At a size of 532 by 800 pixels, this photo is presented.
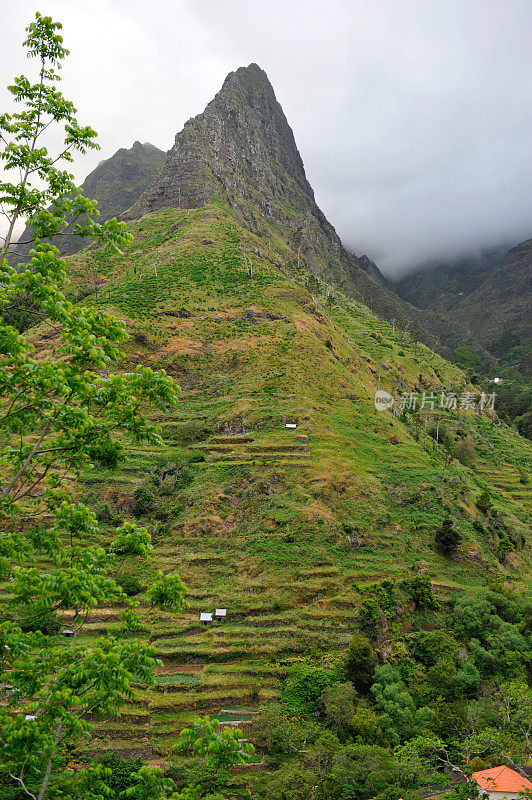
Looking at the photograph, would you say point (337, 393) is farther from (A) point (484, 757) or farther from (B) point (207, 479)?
(A) point (484, 757)

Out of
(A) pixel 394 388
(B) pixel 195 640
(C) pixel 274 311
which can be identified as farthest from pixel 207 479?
(A) pixel 394 388

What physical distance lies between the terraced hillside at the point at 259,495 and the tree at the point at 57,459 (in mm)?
5121

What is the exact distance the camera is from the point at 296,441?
48.1 m

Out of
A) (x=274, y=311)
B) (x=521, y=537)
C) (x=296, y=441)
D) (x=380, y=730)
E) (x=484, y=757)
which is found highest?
(x=274, y=311)

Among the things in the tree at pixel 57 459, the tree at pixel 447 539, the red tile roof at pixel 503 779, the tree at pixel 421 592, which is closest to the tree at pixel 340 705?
the red tile roof at pixel 503 779

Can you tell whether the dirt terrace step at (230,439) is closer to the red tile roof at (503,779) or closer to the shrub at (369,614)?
the shrub at (369,614)

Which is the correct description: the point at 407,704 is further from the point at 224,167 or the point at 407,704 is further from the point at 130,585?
the point at 224,167

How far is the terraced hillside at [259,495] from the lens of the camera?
31203 mm

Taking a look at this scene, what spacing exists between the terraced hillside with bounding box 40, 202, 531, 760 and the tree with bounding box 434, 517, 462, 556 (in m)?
0.85

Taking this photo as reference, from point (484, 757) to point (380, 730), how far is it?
9.13 metres

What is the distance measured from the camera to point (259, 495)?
42656mm

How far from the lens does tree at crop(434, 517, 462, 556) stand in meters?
42.6

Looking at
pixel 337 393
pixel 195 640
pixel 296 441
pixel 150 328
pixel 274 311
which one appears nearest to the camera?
pixel 195 640

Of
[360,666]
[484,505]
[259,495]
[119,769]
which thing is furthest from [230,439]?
[119,769]
